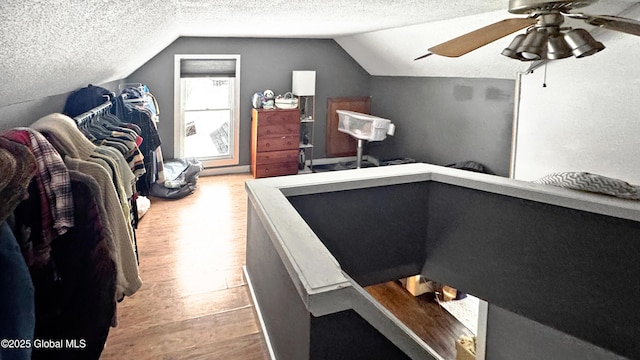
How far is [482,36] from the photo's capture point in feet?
6.47

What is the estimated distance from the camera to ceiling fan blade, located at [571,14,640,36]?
5.34 feet

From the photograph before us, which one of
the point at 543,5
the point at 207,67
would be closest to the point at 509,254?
the point at 543,5

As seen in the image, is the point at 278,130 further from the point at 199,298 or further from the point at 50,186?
the point at 50,186

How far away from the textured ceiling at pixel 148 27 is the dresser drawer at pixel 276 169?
1955 mm

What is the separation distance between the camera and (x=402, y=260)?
276 centimetres

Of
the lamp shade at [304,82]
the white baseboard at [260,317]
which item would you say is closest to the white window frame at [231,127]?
the lamp shade at [304,82]

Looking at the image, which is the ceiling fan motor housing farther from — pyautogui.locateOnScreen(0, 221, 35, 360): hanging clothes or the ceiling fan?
pyautogui.locateOnScreen(0, 221, 35, 360): hanging clothes

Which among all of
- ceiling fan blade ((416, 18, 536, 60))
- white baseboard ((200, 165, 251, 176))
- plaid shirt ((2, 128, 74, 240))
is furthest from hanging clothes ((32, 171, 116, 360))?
white baseboard ((200, 165, 251, 176))

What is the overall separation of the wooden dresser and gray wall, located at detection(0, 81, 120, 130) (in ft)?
10.7

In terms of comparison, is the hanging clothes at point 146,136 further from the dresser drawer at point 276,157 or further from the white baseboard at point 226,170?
the white baseboard at point 226,170

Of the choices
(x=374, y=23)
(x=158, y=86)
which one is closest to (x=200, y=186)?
(x=158, y=86)

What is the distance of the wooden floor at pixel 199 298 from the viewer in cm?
210

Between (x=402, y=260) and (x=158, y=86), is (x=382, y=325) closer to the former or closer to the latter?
(x=402, y=260)

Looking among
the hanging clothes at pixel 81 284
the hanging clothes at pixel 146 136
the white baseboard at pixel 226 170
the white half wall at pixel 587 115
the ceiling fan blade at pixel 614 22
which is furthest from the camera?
the white baseboard at pixel 226 170
